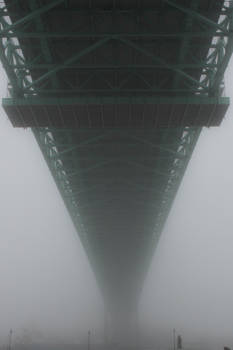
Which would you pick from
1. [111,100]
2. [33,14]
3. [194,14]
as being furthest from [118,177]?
[33,14]

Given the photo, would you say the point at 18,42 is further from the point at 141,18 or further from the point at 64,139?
the point at 64,139

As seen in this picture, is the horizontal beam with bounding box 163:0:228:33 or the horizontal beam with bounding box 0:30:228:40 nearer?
the horizontal beam with bounding box 163:0:228:33

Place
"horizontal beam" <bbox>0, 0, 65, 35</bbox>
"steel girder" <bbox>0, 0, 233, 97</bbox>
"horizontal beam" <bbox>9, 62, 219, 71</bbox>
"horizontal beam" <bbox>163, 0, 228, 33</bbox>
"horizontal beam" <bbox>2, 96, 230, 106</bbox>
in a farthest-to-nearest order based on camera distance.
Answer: "horizontal beam" <bbox>2, 96, 230, 106</bbox> → "horizontal beam" <bbox>9, 62, 219, 71</bbox> → "steel girder" <bbox>0, 0, 233, 97</bbox> → "horizontal beam" <bbox>163, 0, 228, 33</bbox> → "horizontal beam" <bbox>0, 0, 65, 35</bbox>

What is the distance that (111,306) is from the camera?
101 metres

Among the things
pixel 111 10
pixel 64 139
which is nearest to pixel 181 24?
Result: pixel 111 10

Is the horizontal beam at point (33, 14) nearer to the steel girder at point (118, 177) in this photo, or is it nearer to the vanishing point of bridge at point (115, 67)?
the vanishing point of bridge at point (115, 67)

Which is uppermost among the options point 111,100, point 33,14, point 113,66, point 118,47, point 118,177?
point 118,177

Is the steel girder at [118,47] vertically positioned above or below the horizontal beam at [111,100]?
above

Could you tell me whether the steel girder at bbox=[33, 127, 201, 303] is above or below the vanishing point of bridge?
above

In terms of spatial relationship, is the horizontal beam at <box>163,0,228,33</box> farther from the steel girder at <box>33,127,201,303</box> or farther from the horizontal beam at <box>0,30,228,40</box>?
the steel girder at <box>33,127,201,303</box>

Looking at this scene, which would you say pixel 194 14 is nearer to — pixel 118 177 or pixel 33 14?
pixel 33 14

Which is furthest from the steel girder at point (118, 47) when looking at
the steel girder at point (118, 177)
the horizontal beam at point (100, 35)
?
→ the steel girder at point (118, 177)

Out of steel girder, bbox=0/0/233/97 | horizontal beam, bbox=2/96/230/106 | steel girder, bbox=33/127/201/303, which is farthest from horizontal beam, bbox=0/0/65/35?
steel girder, bbox=33/127/201/303

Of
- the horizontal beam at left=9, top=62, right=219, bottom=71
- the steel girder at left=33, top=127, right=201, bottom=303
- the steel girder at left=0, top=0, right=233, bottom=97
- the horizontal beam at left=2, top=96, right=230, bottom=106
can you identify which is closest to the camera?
the steel girder at left=0, top=0, right=233, bottom=97
